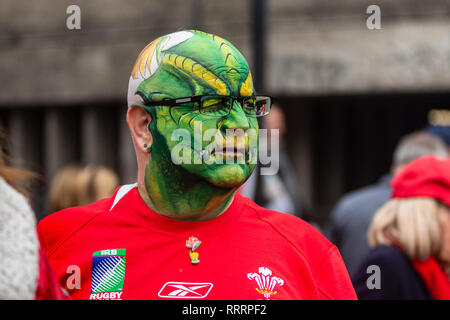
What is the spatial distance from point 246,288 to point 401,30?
877 centimetres

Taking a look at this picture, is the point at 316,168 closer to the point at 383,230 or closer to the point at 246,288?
the point at 383,230

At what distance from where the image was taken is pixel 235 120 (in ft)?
7.11

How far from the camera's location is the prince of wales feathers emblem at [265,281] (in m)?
2.08

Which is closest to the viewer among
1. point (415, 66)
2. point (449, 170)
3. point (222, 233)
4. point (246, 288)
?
point (246, 288)

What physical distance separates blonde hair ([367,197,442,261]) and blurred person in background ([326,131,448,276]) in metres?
1.25

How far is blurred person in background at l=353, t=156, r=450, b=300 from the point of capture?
10.2 feet

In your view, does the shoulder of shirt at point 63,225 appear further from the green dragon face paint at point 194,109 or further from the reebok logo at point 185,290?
the reebok logo at point 185,290

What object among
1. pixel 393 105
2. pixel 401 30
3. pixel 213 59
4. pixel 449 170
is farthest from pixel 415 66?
pixel 213 59

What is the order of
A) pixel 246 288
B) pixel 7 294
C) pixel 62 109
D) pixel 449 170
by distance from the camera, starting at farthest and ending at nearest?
pixel 62 109, pixel 449 170, pixel 246 288, pixel 7 294

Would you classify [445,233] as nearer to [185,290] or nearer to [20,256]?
[185,290]

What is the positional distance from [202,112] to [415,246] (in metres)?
1.45

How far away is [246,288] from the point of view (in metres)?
2.08

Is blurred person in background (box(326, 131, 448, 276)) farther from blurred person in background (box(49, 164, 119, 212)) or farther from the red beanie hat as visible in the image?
blurred person in background (box(49, 164, 119, 212))

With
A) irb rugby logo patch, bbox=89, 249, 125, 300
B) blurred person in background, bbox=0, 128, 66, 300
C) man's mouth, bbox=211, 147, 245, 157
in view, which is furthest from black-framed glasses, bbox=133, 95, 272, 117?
blurred person in background, bbox=0, 128, 66, 300
